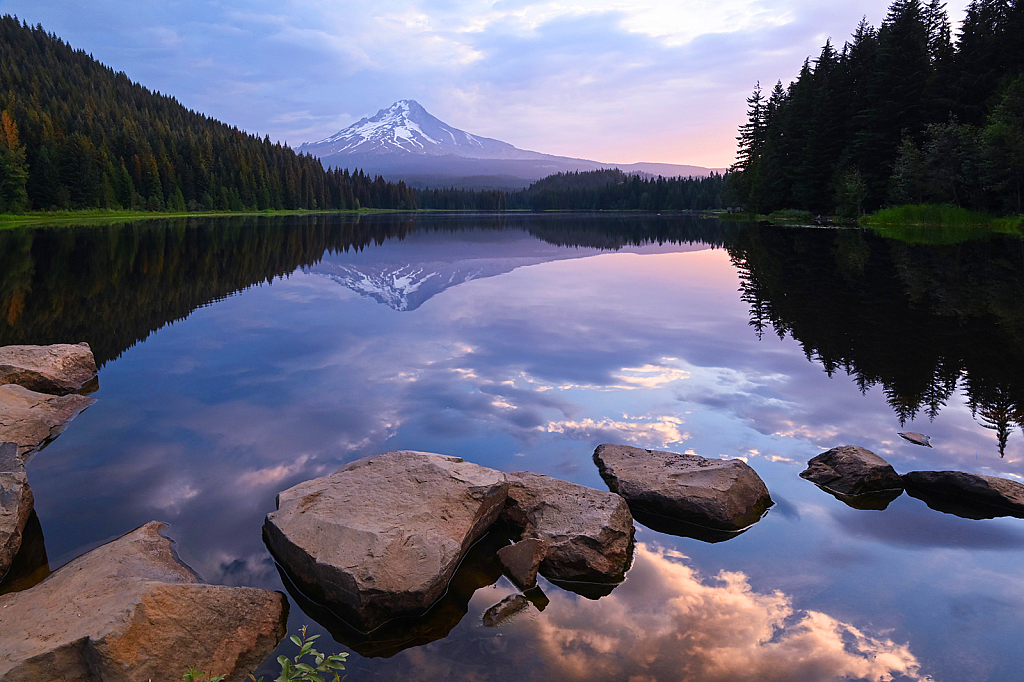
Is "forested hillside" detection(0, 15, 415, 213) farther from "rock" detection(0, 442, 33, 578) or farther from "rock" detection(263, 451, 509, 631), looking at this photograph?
"rock" detection(263, 451, 509, 631)

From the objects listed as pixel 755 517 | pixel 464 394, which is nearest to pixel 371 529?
pixel 755 517

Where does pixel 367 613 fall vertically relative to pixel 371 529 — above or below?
below

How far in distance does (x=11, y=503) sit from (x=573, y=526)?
18.2 feet

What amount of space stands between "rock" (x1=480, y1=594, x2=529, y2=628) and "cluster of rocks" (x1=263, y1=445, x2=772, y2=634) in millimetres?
17

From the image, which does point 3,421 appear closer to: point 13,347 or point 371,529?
point 13,347

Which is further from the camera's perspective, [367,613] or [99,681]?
[367,613]

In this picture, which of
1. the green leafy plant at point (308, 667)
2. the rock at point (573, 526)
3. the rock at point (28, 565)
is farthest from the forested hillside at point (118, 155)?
the green leafy plant at point (308, 667)

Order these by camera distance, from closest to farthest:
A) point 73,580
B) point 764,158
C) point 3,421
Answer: point 73,580 < point 3,421 < point 764,158

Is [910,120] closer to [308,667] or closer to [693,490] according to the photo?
[693,490]

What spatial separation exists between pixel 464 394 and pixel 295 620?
6014 mm

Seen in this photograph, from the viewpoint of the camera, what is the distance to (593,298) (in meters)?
22.2

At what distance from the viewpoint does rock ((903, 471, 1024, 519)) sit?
6805 mm

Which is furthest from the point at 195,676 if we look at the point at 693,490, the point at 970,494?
the point at 970,494

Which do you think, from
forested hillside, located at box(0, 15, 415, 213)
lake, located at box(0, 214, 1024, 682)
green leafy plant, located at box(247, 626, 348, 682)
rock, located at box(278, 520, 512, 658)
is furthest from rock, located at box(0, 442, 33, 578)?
forested hillside, located at box(0, 15, 415, 213)
